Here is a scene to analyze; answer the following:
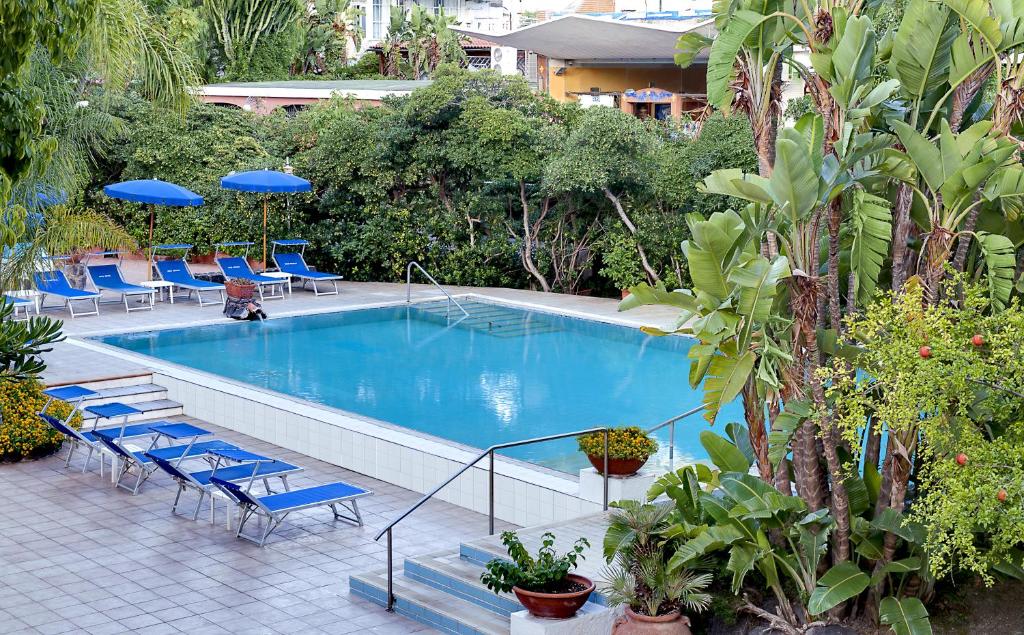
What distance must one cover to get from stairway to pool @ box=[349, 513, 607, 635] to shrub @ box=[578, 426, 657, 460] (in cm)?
51

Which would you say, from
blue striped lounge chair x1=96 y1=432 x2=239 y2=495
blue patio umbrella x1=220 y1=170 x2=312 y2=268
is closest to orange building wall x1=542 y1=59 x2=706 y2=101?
blue patio umbrella x1=220 y1=170 x2=312 y2=268

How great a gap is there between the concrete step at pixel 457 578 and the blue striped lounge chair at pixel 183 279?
40.6 feet

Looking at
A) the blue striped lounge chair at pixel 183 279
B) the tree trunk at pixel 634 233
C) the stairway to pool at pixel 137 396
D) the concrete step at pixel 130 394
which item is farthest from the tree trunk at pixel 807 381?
the blue striped lounge chair at pixel 183 279

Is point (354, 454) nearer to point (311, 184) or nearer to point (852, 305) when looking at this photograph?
point (852, 305)

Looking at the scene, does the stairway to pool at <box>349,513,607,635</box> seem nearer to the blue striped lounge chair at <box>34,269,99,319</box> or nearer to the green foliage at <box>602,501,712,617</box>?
the green foliage at <box>602,501,712,617</box>

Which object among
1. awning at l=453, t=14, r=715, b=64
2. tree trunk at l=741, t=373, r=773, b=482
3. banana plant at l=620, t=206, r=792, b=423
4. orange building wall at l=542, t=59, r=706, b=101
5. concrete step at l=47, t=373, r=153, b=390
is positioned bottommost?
concrete step at l=47, t=373, r=153, b=390

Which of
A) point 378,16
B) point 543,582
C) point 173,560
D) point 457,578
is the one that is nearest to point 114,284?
point 173,560

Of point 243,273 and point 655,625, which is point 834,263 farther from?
point 243,273

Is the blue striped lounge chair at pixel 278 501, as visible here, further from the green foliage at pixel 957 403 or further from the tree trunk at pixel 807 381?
the green foliage at pixel 957 403

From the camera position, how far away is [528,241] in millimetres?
22469

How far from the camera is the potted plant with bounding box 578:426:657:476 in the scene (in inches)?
393

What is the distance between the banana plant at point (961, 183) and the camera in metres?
7.00

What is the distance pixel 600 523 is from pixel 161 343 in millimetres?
10413

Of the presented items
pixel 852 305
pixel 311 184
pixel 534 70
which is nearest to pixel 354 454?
pixel 852 305
